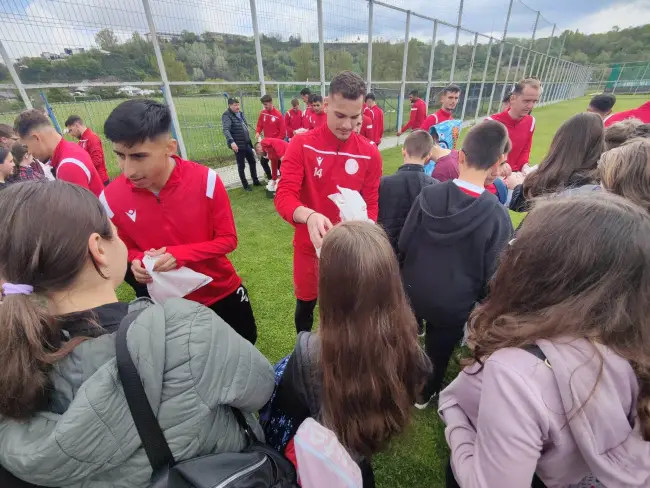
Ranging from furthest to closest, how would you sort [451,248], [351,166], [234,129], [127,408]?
[234,129]
[351,166]
[451,248]
[127,408]

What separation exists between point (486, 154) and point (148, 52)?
21.2 ft

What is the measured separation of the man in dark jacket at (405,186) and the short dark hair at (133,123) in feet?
6.15

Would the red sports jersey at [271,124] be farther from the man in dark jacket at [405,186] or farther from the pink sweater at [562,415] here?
the pink sweater at [562,415]

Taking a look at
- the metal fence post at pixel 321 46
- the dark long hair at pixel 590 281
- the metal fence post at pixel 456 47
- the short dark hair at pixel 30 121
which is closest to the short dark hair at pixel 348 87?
the dark long hair at pixel 590 281

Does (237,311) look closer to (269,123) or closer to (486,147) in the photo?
(486,147)

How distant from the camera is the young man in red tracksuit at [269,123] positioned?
7.63 m

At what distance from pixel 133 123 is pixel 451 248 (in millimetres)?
1928

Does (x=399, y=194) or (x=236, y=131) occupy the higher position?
(x=399, y=194)

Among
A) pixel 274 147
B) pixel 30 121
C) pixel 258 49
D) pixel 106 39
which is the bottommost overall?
pixel 274 147

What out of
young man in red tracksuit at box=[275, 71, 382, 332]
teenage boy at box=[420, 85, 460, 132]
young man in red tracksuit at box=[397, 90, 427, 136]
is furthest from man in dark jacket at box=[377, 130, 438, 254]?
young man in red tracksuit at box=[397, 90, 427, 136]

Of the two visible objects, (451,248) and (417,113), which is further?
(417,113)

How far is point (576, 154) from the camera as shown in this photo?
2348 millimetres

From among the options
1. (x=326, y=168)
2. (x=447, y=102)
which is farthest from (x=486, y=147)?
(x=447, y=102)

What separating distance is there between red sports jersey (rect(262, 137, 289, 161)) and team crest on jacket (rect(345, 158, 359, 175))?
3868 mm
